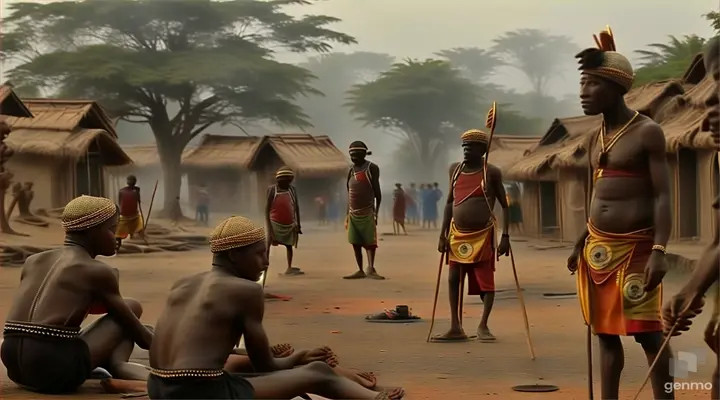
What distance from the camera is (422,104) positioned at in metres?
10.5

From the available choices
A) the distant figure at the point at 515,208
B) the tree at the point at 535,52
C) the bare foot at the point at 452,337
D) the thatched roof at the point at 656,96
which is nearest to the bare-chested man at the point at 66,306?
the bare foot at the point at 452,337

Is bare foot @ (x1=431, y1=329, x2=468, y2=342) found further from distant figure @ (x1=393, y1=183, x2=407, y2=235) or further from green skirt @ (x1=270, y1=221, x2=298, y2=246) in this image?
green skirt @ (x1=270, y1=221, x2=298, y2=246)

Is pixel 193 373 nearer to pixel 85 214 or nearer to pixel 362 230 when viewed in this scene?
pixel 85 214

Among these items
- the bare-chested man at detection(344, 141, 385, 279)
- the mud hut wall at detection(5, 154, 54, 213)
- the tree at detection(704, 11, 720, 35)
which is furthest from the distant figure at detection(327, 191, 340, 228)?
the tree at detection(704, 11, 720, 35)

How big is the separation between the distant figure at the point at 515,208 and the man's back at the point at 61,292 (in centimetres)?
767

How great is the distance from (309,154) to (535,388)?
5.20 meters

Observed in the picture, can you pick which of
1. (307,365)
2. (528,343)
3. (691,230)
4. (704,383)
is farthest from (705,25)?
(307,365)

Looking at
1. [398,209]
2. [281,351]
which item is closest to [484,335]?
[281,351]

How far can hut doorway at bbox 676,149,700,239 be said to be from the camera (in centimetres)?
975

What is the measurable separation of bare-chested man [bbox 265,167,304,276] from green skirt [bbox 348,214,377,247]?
0.55m

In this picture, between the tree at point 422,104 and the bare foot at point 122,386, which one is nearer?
the bare foot at point 122,386

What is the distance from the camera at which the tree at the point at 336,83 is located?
970 centimetres

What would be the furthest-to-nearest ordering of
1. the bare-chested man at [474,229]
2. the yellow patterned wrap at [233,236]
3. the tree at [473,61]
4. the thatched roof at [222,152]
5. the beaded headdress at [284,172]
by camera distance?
1. the thatched roof at [222,152]
2. the beaded headdress at [284,172]
3. the tree at [473,61]
4. the bare-chested man at [474,229]
5. the yellow patterned wrap at [233,236]

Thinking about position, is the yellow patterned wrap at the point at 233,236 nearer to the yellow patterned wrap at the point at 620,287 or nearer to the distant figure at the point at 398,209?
the yellow patterned wrap at the point at 620,287
